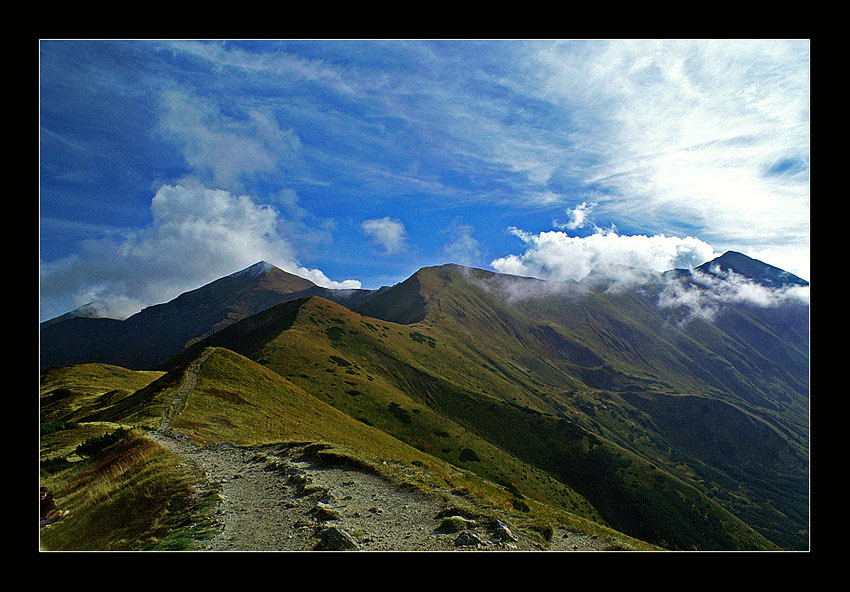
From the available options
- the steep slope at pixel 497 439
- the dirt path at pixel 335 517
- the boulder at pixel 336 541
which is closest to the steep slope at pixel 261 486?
the dirt path at pixel 335 517

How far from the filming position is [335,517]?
14109 millimetres

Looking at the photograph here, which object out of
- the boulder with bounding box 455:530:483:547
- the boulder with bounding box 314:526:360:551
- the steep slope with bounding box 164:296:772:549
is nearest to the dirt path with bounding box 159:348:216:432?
the boulder with bounding box 314:526:360:551

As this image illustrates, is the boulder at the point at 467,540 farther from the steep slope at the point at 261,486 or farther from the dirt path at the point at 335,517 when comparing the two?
the steep slope at the point at 261,486

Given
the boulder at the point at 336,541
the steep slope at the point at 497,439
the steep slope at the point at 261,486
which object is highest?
the boulder at the point at 336,541

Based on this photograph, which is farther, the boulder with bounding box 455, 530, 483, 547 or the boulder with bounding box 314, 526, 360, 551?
the boulder with bounding box 455, 530, 483, 547

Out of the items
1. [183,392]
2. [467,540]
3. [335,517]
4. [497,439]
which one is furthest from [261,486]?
[497,439]

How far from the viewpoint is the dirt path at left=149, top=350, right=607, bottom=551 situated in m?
12.5

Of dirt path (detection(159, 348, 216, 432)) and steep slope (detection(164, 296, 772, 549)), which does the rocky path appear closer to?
dirt path (detection(159, 348, 216, 432))

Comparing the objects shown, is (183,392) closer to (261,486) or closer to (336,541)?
(261,486)

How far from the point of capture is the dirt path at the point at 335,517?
12.5m

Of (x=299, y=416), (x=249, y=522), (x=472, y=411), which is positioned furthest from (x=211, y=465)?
(x=472, y=411)

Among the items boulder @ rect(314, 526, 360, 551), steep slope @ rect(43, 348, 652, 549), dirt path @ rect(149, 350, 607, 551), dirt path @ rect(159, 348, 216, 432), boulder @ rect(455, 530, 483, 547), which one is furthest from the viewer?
Result: dirt path @ rect(159, 348, 216, 432)

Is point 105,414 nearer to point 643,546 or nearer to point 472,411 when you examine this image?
point 643,546

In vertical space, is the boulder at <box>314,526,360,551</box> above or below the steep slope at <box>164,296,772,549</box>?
above
